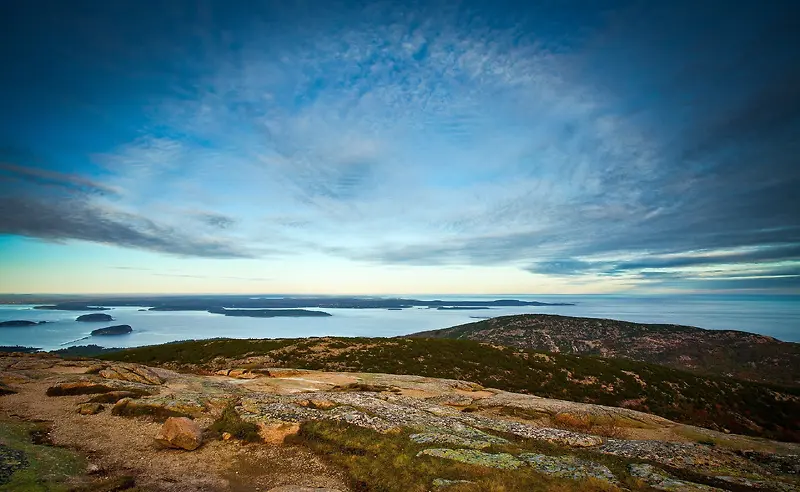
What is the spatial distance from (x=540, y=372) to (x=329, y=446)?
45645 millimetres

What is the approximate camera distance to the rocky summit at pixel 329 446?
47.8ft

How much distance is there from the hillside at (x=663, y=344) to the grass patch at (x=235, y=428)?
13958 cm

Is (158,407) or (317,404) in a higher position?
(158,407)

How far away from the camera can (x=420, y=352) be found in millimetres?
58500

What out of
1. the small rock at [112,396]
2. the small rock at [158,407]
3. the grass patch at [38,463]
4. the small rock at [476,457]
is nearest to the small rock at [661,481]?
the small rock at [476,457]

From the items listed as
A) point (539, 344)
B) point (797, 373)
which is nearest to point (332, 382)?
point (539, 344)

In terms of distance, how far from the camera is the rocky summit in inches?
574

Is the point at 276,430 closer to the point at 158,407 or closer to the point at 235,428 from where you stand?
the point at 235,428

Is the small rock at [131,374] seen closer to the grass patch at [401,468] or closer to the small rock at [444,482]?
the grass patch at [401,468]

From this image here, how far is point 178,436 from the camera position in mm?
17234

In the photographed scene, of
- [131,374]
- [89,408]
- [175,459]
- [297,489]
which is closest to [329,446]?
[297,489]

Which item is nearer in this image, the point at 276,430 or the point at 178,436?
the point at 178,436

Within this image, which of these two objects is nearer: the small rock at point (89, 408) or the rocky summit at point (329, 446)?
the rocky summit at point (329, 446)

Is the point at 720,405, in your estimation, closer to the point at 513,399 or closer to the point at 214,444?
the point at 513,399
